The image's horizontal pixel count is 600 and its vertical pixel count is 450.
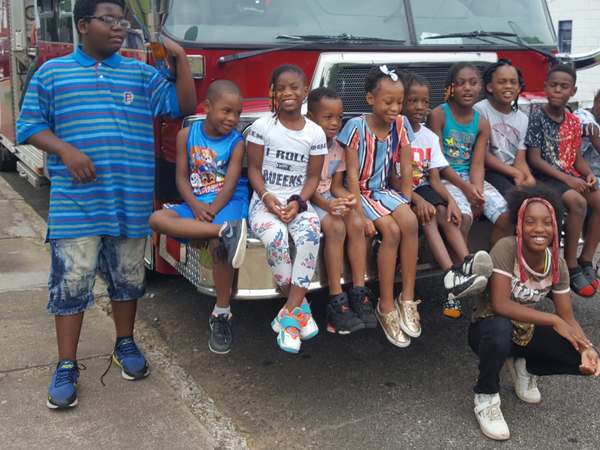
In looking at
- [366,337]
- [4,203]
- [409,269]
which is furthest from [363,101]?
[4,203]

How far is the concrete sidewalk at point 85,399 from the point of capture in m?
2.96

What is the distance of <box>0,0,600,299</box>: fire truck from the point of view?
3568 mm

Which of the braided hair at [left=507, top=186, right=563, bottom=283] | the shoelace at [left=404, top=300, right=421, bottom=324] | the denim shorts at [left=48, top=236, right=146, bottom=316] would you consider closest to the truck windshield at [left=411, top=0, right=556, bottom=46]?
the braided hair at [left=507, top=186, right=563, bottom=283]

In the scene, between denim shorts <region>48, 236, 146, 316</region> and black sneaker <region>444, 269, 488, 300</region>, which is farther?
denim shorts <region>48, 236, 146, 316</region>

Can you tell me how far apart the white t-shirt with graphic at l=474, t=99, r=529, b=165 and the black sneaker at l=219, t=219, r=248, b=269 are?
1.76m

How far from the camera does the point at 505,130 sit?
411 centimetres

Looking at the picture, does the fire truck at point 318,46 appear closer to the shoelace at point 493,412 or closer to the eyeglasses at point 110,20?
the eyeglasses at point 110,20

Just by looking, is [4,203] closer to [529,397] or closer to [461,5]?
[461,5]

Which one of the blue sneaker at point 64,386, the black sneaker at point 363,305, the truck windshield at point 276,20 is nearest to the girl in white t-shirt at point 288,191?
the black sneaker at point 363,305

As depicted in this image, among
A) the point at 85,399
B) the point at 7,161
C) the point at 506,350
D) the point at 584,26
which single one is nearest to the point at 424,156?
the point at 506,350

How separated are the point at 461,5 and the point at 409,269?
6.36 ft

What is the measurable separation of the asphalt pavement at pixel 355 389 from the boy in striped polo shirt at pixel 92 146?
706 millimetres

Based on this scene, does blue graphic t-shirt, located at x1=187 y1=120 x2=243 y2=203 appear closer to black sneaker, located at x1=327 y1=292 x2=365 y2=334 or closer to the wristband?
the wristband

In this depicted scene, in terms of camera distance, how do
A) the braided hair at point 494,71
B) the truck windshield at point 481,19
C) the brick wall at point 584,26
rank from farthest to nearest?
the brick wall at point 584,26 → the truck windshield at point 481,19 → the braided hair at point 494,71
